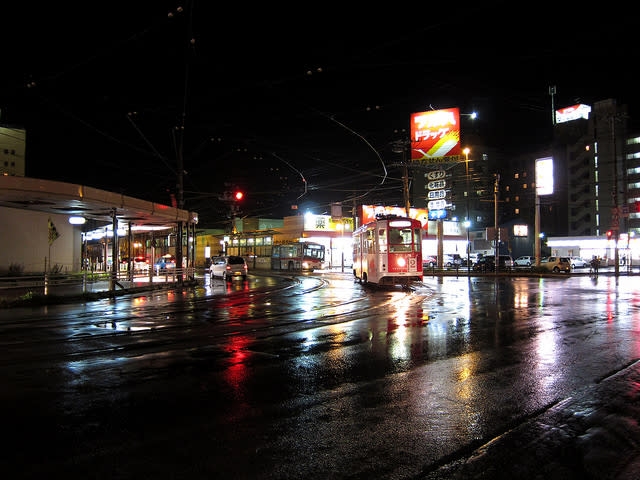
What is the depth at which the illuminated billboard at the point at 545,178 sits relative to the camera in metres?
43.1

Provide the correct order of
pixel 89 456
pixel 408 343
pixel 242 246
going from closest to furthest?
1. pixel 89 456
2. pixel 408 343
3. pixel 242 246

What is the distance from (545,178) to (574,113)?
58018 mm

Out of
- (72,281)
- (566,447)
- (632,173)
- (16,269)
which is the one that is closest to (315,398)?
(566,447)

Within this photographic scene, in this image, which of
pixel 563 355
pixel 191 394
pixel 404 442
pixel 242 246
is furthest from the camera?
pixel 242 246

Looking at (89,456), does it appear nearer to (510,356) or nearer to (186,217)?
(510,356)

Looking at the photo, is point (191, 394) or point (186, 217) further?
point (186, 217)

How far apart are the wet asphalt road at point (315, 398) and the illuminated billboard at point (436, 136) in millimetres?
28695

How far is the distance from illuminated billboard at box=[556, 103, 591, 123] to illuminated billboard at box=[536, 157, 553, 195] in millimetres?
56411

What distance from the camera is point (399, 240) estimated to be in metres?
22.0

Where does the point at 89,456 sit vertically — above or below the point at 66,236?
below

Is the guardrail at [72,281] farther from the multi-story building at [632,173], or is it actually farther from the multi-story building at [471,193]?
the multi-story building at [632,173]

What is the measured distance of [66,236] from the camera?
1153 inches

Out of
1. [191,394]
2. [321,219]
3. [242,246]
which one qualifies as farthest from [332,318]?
[242,246]

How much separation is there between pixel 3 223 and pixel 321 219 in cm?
3898
